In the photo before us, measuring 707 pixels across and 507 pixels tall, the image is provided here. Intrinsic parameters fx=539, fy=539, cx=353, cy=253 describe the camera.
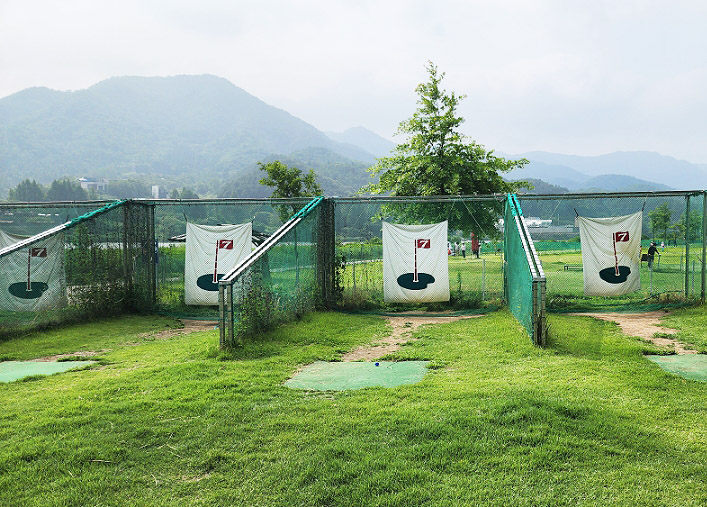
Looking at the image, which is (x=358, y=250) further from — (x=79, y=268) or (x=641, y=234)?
(x=641, y=234)

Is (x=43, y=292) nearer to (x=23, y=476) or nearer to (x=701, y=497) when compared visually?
(x=23, y=476)

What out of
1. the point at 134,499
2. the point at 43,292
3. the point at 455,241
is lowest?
the point at 134,499

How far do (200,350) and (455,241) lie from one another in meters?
7.48

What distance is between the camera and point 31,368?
23.5ft

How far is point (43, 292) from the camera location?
34.7 ft

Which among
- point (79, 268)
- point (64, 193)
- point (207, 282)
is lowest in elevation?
point (207, 282)

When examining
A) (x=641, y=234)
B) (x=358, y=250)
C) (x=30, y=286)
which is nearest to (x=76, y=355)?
(x=30, y=286)

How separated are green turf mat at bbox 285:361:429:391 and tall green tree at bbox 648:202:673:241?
342 inches

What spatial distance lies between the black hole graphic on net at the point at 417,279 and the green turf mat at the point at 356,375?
4.98m

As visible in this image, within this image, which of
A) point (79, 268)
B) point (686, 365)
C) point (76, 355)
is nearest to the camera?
point (686, 365)

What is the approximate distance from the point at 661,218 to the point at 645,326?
508 centimetres

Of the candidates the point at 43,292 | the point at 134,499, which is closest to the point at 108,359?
the point at 43,292

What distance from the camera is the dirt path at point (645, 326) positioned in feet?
26.3

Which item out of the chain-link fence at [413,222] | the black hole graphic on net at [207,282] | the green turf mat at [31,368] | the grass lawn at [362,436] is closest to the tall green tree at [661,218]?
the chain-link fence at [413,222]
